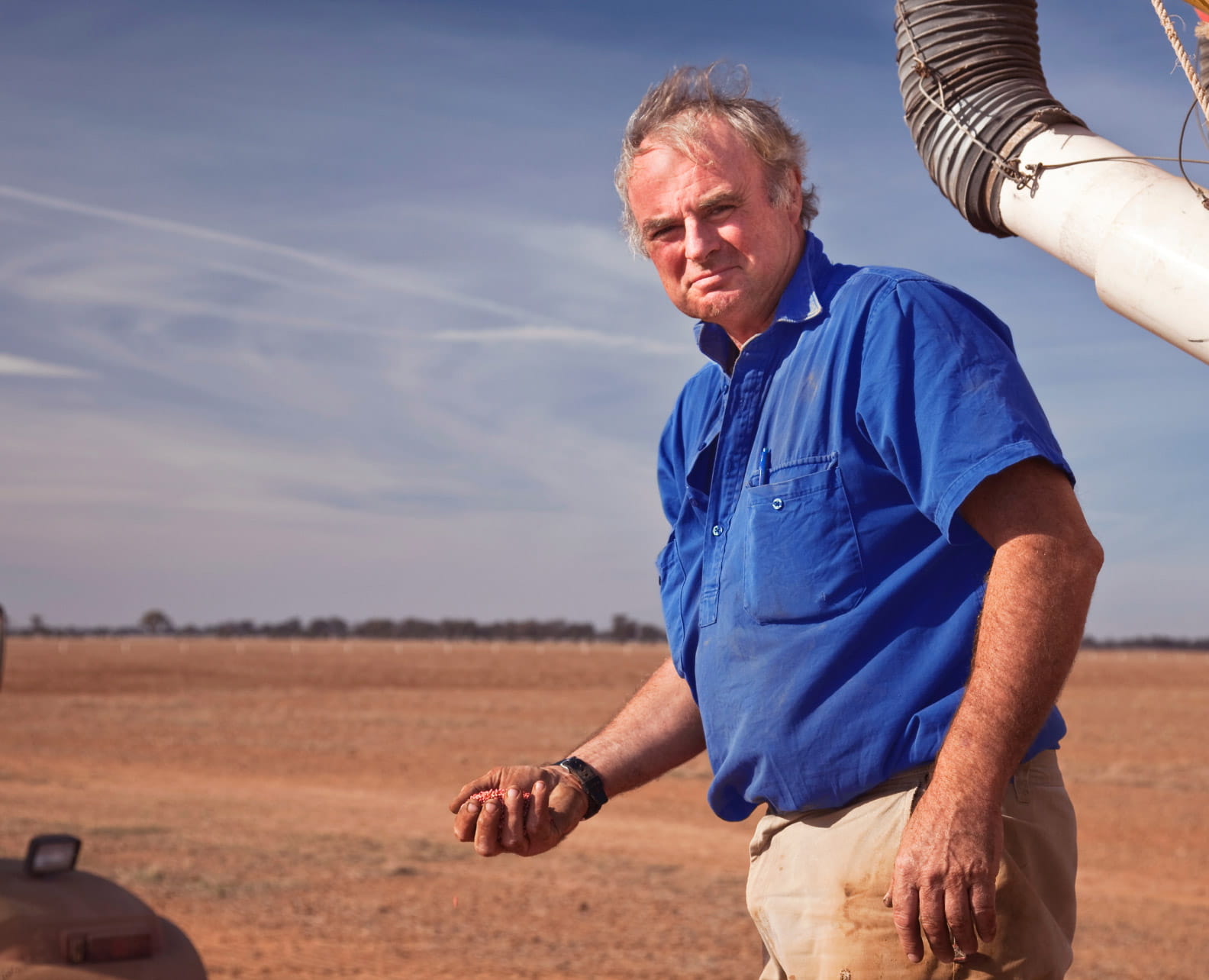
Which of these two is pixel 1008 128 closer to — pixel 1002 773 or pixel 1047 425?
pixel 1047 425

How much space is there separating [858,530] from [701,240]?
0.68 metres

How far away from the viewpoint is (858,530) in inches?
83.6

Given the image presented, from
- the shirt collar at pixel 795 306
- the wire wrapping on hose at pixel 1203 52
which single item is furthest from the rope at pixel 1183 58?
the shirt collar at pixel 795 306

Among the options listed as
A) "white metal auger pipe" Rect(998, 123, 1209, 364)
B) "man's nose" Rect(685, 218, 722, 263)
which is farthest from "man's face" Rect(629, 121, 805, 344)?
"white metal auger pipe" Rect(998, 123, 1209, 364)

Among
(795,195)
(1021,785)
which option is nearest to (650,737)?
(1021,785)

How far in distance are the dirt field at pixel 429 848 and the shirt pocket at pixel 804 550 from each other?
20.2 ft

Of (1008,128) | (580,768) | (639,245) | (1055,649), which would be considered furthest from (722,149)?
(580,768)

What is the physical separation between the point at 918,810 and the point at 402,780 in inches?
616

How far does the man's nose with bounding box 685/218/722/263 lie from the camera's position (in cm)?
243

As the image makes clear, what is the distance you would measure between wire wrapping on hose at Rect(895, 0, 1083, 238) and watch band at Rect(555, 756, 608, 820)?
141 cm

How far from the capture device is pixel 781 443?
2246mm

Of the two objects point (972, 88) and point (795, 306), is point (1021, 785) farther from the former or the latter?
point (972, 88)

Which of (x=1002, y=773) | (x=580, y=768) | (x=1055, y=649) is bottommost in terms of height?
(x=580, y=768)

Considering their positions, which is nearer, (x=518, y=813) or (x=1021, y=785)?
(x=1021, y=785)
